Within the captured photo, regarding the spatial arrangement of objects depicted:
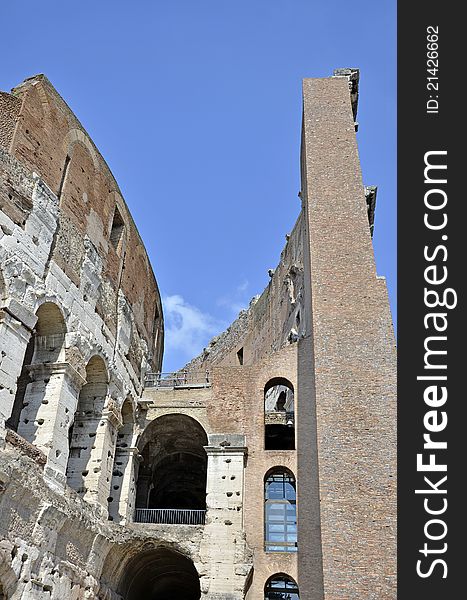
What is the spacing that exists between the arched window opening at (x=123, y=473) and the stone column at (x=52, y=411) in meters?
3.27

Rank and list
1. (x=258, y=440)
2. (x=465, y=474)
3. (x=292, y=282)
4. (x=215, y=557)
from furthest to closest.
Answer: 1. (x=292, y=282)
2. (x=258, y=440)
3. (x=215, y=557)
4. (x=465, y=474)

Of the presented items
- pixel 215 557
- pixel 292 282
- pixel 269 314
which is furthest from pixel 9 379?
pixel 269 314

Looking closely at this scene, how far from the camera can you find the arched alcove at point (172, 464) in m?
17.4

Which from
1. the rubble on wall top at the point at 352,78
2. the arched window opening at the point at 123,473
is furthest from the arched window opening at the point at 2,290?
the rubble on wall top at the point at 352,78

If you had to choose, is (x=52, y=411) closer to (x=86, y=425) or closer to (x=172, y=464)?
(x=86, y=425)

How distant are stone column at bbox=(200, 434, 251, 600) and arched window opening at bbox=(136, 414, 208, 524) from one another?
111 centimetres

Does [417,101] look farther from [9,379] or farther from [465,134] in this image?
[9,379]

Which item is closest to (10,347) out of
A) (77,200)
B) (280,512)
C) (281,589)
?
(77,200)

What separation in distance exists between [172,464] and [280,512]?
5856 millimetres

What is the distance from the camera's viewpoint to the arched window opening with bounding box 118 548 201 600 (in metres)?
15.5

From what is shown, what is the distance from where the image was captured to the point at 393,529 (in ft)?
34.1

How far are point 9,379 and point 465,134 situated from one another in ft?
26.7

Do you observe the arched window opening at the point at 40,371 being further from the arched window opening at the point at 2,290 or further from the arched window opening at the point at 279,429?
the arched window opening at the point at 279,429

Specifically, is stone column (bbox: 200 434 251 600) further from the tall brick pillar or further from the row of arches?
the row of arches
